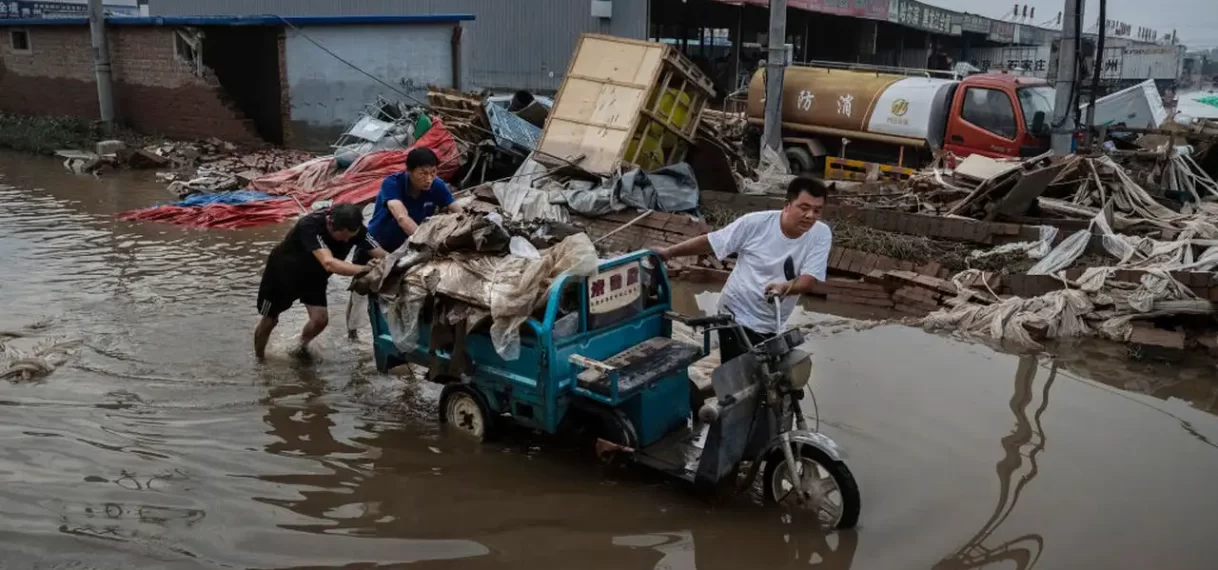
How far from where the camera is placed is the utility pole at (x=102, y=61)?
63.6 feet

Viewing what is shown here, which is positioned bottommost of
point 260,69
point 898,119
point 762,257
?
point 762,257

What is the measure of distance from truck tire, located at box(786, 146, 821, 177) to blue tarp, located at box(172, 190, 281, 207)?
7956 millimetres

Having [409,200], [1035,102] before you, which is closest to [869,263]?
[409,200]

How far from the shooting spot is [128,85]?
20.4 meters

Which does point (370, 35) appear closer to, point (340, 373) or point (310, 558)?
point (340, 373)

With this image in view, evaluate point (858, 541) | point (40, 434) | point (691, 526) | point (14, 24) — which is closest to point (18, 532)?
point (40, 434)

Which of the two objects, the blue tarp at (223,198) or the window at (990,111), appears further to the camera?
the window at (990,111)

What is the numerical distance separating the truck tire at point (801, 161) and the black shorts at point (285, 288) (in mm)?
9833

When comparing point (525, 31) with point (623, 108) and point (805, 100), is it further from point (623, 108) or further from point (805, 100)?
point (623, 108)

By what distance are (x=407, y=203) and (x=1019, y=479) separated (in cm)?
413

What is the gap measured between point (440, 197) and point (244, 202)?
7.47 meters

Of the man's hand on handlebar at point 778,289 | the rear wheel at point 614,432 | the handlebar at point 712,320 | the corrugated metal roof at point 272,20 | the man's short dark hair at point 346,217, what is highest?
the corrugated metal roof at point 272,20

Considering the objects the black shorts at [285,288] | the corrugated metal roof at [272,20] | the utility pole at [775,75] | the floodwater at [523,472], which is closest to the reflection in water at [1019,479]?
the floodwater at [523,472]

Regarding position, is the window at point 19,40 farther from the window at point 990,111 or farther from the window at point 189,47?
the window at point 990,111
